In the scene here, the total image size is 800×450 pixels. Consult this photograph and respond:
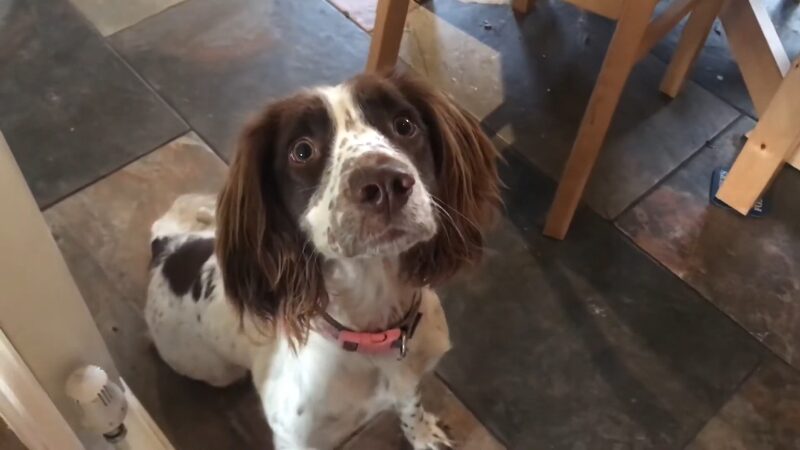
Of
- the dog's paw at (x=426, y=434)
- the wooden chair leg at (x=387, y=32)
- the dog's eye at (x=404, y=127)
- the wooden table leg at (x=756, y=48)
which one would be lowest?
the dog's paw at (x=426, y=434)

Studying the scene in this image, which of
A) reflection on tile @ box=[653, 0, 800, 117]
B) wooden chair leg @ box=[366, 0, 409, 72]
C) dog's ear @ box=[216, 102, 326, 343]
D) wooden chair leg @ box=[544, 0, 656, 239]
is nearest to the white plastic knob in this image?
dog's ear @ box=[216, 102, 326, 343]

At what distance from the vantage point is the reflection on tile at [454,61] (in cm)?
235

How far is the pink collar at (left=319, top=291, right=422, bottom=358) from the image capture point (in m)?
1.28

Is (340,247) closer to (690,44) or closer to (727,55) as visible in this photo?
(690,44)

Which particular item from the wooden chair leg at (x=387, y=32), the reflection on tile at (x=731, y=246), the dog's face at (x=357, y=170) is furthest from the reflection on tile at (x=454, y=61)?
the dog's face at (x=357, y=170)

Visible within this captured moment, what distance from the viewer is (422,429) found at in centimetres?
166

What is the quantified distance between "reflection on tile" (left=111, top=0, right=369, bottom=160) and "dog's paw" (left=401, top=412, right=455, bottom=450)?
929 mm

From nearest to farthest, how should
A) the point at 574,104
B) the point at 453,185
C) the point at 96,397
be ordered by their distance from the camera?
1. the point at 453,185
2. the point at 96,397
3. the point at 574,104

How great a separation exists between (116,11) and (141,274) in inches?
38.3

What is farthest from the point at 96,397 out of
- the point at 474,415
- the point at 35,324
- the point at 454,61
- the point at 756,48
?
the point at 756,48

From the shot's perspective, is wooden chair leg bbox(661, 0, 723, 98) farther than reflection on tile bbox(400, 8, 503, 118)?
No

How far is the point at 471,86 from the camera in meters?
2.37

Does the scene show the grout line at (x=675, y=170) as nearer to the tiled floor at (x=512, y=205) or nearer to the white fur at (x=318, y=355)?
the tiled floor at (x=512, y=205)

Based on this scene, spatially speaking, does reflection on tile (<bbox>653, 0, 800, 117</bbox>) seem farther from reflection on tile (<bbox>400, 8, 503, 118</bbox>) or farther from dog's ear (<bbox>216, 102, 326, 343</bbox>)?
dog's ear (<bbox>216, 102, 326, 343</bbox>)
